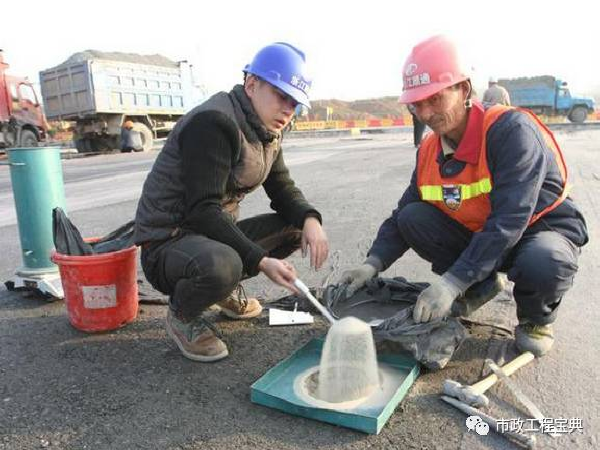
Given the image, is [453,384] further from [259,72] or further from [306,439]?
[259,72]

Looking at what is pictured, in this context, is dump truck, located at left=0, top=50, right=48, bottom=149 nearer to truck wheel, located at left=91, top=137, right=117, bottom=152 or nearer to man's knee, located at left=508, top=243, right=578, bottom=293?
truck wheel, located at left=91, top=137, right=117, bottom=152

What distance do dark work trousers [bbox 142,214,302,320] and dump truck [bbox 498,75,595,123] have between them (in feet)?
100

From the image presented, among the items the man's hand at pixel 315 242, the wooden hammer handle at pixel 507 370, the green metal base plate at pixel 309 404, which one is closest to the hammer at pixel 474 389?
the wooden hammer handle at pixel 507 370

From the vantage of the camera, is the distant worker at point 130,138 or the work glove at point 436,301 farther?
the distant worker at point 130,138

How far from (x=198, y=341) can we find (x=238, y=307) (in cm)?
50

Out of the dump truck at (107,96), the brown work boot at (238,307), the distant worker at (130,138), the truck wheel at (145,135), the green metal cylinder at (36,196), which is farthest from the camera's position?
the truck wheel at (145,135)

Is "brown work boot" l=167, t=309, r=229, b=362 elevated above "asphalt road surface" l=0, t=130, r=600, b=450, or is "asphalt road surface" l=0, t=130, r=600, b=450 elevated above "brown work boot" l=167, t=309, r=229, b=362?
"brown work boot" l=167, t=309, r=229, b=362

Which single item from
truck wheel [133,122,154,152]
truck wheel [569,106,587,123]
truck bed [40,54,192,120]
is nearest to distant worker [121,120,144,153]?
truck wheel [133,122,154,152]

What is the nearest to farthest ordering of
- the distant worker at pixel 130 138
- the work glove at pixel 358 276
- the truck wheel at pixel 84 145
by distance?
the work glove at pixel 358 276, the distant worker at pixel 130 138, the truck wheel at pixel 84 145

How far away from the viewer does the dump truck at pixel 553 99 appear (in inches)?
1195

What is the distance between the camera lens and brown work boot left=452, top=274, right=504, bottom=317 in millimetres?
3045

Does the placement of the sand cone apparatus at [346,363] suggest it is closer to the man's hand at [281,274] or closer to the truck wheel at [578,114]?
the man's hand at [281,274]

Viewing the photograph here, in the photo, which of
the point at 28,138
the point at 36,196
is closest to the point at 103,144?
the point at 28,138

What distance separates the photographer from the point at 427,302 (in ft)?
8.21
